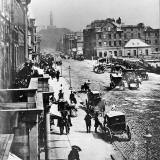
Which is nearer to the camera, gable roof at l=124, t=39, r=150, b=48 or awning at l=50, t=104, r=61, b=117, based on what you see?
awning at l=50, t=104, r=61, b=117

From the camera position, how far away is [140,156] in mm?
17828

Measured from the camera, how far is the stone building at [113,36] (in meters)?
110

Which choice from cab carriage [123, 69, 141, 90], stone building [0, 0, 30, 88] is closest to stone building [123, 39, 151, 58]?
cab carriage [123, 69, 141, 90]

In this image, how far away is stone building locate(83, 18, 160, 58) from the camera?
110 metres

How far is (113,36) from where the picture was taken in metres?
111

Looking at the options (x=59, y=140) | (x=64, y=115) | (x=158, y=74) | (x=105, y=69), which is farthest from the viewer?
(x=105, y=69)

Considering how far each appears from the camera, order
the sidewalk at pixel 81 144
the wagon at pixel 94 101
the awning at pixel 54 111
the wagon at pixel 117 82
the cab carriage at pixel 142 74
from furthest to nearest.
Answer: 1. the cab carriage at pixel 142 74
2. the wagon at pixel 117 82
3. the wagon at pixel 94 101
4. the awning at pixel 54 111
5. the sidewalk at pixel 81 144

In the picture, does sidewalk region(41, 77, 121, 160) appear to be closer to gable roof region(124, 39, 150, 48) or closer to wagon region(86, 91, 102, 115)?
wagon region(86, 91, 102, 115)

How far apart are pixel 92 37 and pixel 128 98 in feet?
258

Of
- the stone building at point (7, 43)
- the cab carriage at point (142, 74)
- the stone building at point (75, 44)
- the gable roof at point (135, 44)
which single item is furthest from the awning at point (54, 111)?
the stone building at point (75, 44)

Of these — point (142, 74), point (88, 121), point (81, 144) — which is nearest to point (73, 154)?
point (81, 144)

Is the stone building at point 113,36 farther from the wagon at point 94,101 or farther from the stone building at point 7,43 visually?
the wagon at point 94,101

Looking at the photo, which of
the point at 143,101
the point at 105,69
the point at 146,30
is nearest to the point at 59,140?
the point at 143,101

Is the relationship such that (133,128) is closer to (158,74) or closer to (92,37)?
(158,74)
